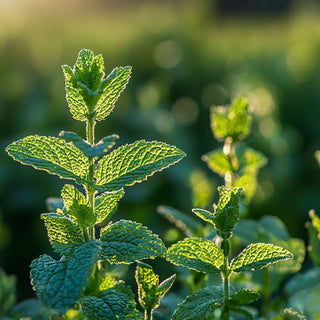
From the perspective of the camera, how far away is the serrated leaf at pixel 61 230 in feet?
2.90

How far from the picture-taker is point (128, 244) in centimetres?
87

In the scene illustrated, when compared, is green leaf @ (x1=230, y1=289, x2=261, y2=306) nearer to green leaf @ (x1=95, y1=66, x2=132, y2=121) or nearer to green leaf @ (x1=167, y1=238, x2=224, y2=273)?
green leaf @ (x1=167, y1=238, x2=224, y2=273)

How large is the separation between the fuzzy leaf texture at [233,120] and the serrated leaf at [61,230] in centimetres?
38

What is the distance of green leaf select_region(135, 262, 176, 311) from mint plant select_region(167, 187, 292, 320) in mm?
41

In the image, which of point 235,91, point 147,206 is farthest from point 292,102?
point 147,206

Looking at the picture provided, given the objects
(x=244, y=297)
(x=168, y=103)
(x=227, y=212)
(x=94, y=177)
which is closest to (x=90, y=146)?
(x=94, y=177)

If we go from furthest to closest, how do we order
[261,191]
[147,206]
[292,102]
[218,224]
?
[292,102] < [147,206] < [261,191] < [218,224]

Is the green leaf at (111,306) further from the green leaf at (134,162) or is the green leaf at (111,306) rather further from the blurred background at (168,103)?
the blurred background at (168,103)

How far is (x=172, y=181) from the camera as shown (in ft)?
11.0

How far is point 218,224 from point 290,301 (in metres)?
0.50

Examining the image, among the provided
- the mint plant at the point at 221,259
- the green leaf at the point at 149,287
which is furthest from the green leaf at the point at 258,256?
the green leaf at the point at 149,287

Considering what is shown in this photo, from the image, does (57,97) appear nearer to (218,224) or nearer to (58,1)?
(218,224)

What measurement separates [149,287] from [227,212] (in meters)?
0.17

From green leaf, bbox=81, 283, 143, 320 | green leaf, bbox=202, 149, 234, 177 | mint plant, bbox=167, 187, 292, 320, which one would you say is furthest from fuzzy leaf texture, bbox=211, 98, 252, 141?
green leaf, bbox=81, 283, 143, 320
